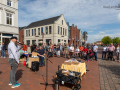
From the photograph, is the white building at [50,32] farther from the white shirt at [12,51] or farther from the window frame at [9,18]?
the white shirt at [12,51]

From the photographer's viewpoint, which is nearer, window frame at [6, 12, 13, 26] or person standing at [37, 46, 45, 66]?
person standing at [37, 46, 45, 66]

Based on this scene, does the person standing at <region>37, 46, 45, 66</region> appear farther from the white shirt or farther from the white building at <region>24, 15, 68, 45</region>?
the white building at <region>24, 15, 68, 45</region>

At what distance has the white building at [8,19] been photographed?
1636cm

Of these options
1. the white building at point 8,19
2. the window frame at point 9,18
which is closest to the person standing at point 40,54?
the white building at point 8,19

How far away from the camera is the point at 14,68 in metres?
3.79

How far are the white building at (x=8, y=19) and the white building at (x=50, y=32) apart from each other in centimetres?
924

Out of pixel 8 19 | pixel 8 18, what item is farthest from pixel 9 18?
pixel 8 19

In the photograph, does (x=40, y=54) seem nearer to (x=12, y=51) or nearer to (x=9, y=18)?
(x=12, y=51)

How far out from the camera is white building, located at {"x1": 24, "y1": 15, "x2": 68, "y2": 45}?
2804 cm

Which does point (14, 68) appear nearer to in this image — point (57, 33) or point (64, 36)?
point (57, 33)

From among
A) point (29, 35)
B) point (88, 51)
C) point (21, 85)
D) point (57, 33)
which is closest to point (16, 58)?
point (21, 85)

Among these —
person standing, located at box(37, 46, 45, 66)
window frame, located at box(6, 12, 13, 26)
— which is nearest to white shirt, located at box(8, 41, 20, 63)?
person standing, located at box(37, 46, 45, 66)

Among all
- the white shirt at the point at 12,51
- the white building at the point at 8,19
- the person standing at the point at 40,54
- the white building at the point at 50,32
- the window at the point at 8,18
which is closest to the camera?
the white shirt at the point at 12,51

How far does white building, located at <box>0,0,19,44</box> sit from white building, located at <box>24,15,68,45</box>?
30.3 ft
